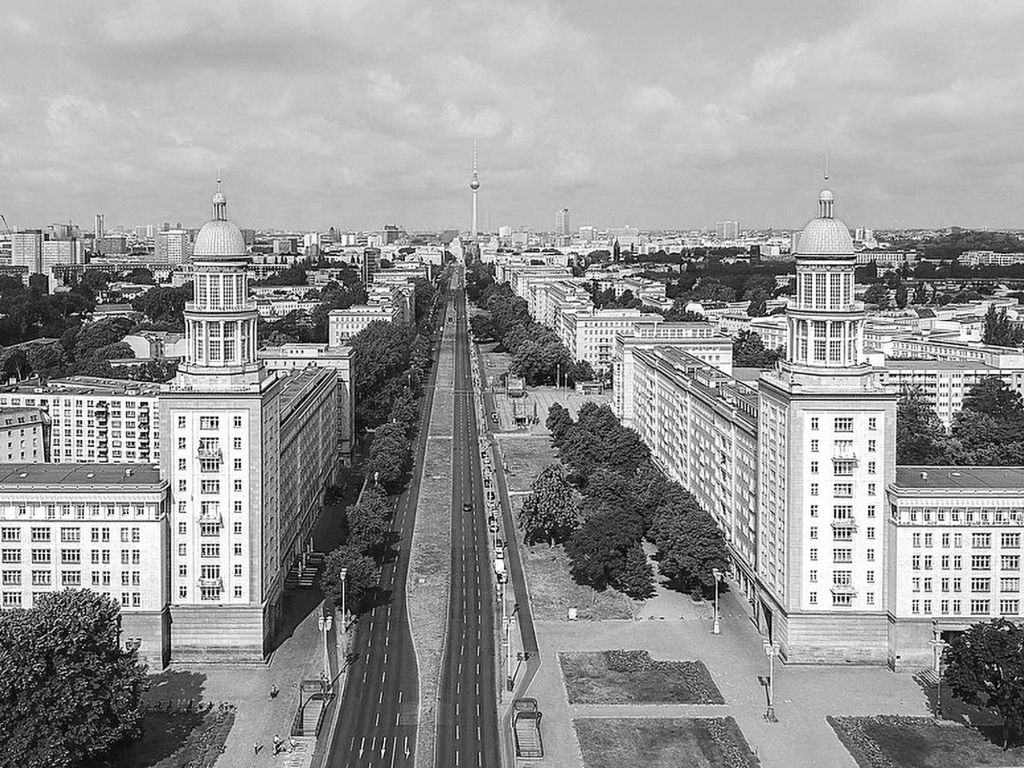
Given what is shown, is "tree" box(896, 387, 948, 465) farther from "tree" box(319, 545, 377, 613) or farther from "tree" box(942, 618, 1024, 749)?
"tree" box(319, 545, 377, 613)

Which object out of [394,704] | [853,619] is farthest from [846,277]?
[394,704]

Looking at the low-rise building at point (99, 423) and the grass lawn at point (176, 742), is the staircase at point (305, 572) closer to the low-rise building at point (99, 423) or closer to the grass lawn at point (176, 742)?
the grass lawn at point (176, 742)

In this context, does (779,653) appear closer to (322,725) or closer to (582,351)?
(322,725)

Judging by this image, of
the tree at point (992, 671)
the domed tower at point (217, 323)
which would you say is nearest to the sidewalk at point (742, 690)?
the tree at point (992, 671)

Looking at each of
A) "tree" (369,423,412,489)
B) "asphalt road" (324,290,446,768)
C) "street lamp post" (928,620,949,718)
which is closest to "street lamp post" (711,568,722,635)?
"street lamp post" (928,620,949,718)

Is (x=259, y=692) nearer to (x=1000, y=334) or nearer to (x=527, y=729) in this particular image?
(x=527, y=729)
